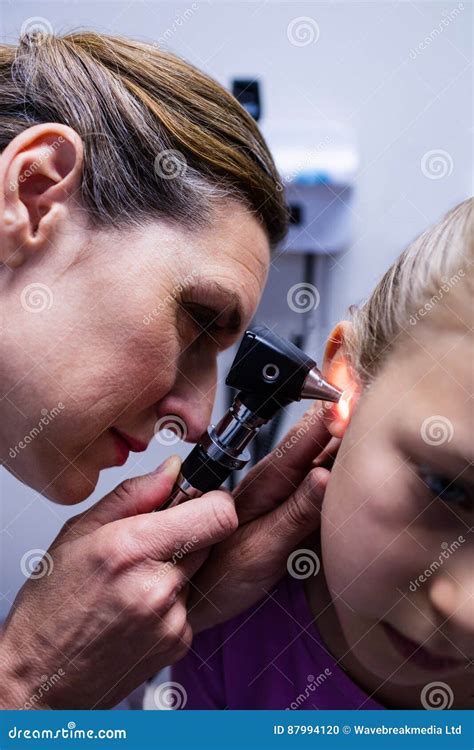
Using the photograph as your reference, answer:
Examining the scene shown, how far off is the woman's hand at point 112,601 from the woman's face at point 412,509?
6.7 inches

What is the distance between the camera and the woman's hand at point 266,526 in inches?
34.9

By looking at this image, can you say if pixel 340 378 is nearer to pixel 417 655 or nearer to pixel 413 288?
pixel 413 288

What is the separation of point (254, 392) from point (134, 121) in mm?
379

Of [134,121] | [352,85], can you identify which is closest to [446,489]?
[134,121]

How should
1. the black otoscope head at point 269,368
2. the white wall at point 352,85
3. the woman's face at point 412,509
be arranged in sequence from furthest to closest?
the white wall at point 352,85, the black otoscope head at point 269,368, the woman's face at point 412,509

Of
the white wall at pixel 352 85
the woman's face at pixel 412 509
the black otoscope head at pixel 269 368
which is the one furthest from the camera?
the white wall at pixel 352 85

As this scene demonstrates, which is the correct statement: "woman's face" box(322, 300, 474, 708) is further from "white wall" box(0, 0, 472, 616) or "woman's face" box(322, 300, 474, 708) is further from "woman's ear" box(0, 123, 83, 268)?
"white wall" box(0, 0, 472, 616)

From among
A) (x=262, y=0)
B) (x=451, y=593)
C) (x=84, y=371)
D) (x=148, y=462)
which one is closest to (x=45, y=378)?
(x=84, y=371)

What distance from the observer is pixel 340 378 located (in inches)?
34.2

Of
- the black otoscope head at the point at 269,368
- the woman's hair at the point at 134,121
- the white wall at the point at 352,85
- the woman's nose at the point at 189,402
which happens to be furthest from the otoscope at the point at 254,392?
the white wall at the point at 352,85

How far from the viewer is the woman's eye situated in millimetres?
685

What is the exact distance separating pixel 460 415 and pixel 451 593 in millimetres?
178

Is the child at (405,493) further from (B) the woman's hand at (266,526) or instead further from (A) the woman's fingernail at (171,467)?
(A) the woman's fingernail at (171,467)

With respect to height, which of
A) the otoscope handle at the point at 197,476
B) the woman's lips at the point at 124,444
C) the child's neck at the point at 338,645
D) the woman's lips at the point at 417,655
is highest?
the woman's lips at the point at 417,655
